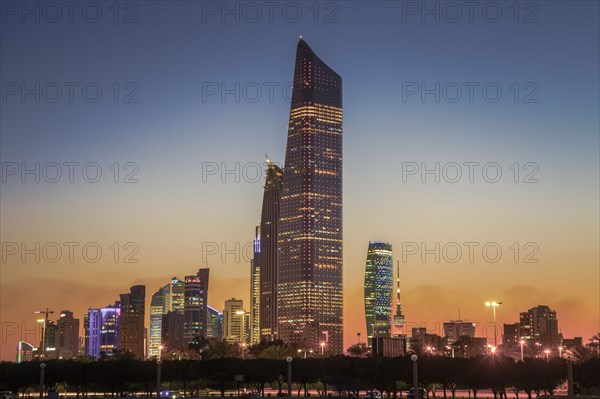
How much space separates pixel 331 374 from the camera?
124 m

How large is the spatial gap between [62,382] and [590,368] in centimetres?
7438

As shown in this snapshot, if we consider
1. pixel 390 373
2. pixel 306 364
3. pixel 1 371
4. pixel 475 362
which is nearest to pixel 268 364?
pixel 306 364

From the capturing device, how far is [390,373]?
393 ft

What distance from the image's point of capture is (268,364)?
127438 millimetres

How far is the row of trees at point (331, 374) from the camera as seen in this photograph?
117 meters

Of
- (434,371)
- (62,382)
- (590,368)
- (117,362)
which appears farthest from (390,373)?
(62,382)

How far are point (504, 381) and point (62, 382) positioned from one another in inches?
2490

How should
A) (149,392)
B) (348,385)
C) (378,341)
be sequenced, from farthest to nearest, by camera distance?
(378,341) → (149,392) → (348,385)

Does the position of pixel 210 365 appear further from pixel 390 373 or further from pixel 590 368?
pixel 590 368

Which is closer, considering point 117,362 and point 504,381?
point 504,381

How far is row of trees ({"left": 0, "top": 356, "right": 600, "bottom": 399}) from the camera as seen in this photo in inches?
4624

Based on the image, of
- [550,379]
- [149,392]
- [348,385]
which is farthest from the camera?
[149,392]

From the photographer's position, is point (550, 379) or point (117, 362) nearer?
point (550, 379)

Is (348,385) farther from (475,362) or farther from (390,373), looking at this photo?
(475,362)
